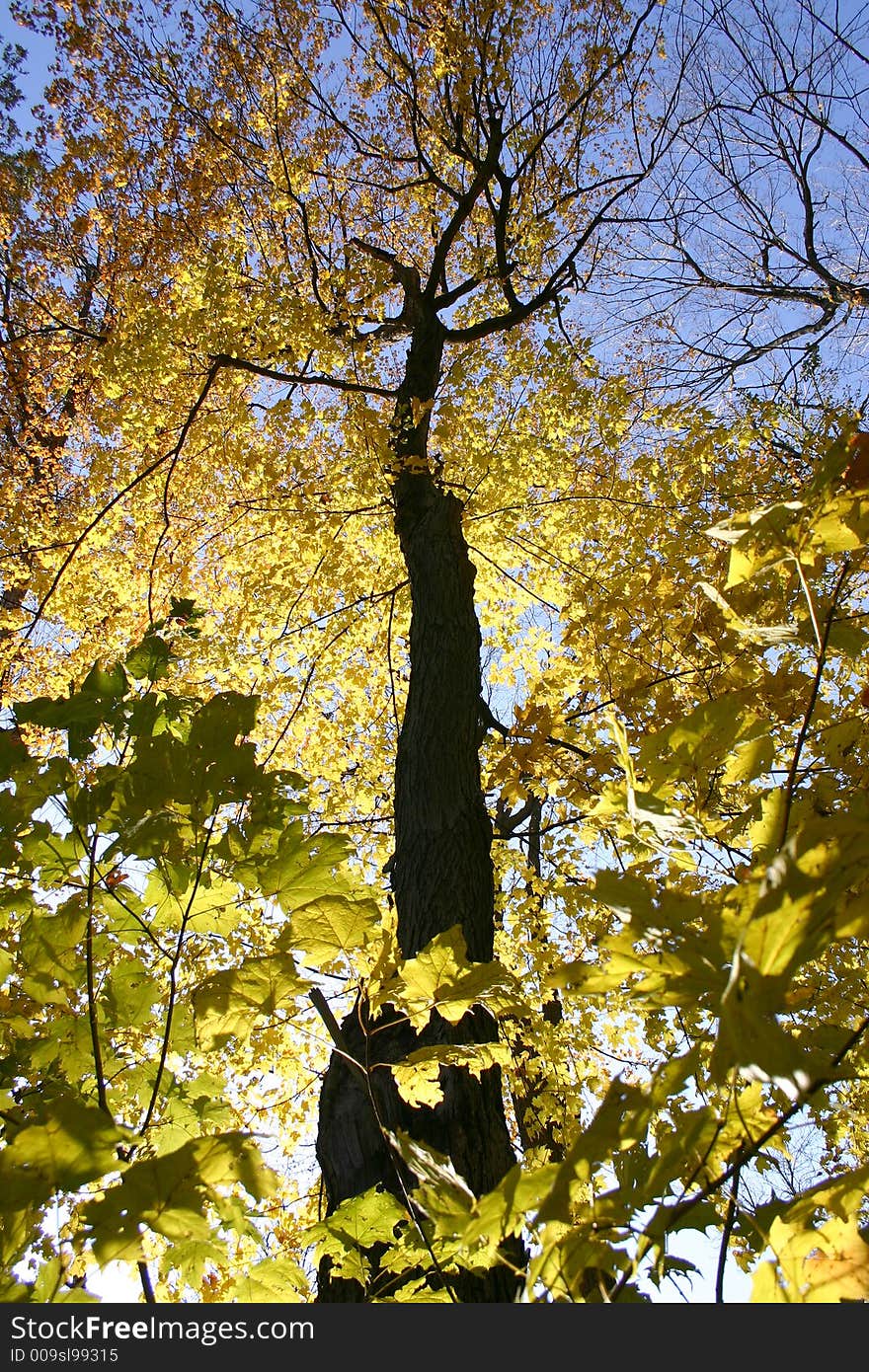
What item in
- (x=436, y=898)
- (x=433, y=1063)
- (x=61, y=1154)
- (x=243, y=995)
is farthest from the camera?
(x=436, y=898)

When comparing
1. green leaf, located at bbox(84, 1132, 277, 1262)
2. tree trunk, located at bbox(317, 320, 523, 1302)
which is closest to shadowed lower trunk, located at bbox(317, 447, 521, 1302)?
tree trunk, located at bbox(317, 320, 523, 1302)

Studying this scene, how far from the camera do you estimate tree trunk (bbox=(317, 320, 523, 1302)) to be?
1841 millimetres

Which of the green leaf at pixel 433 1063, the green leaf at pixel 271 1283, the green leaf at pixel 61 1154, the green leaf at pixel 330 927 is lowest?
the green leaf at pixel 271 1283

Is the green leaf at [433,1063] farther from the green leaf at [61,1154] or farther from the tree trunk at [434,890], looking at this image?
the green leaf at [61,1154]

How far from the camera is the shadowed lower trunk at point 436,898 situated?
6.07 ft

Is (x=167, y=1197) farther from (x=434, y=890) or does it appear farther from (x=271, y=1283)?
(x=434, y=890)

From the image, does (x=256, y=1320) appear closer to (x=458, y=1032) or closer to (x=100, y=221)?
(x=458, y=1032)

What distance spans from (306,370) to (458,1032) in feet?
16.3

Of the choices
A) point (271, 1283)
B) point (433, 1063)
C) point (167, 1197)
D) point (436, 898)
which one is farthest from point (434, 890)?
point (167, 1197)

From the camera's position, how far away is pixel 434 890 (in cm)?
244

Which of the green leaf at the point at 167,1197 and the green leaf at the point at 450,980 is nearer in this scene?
the green leaf at the point at 167,1197

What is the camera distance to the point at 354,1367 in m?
0.63

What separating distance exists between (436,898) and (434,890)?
3 centimetres

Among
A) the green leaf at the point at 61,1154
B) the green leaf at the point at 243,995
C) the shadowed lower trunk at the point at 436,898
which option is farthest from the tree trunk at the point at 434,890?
the green leaf at the point at 61,1154
